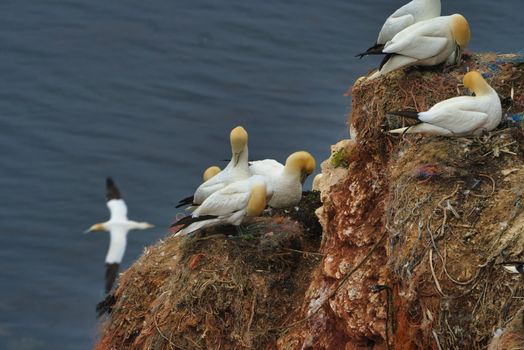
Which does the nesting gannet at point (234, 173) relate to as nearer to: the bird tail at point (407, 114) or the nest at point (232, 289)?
the nest at point (232, 289)

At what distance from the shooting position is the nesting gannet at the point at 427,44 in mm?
9820

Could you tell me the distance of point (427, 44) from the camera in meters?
9.89

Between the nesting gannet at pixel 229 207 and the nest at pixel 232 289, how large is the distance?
7.7 inches

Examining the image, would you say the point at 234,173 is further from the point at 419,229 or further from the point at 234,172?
the point at 419,229

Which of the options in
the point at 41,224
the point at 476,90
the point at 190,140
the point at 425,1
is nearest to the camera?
the point at 476,90

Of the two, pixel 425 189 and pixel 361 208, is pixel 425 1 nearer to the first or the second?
pixel 361 208

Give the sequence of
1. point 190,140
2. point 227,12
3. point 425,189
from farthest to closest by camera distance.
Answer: point 227,12, point 190,140, point 425,189

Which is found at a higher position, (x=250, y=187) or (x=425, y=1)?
(x=425, y=1)

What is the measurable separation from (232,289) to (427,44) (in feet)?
8.49

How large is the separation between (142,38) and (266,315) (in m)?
26.4

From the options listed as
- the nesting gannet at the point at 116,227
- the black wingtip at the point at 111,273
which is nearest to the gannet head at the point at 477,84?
the black wingtip at the point at 111,273

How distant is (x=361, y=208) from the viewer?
923cm

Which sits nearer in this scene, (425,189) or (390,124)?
(425,189)

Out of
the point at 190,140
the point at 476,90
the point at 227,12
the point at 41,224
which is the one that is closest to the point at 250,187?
the point at 476,90
